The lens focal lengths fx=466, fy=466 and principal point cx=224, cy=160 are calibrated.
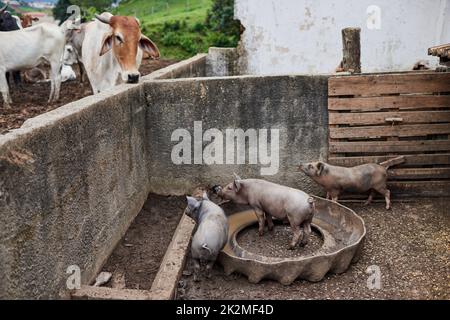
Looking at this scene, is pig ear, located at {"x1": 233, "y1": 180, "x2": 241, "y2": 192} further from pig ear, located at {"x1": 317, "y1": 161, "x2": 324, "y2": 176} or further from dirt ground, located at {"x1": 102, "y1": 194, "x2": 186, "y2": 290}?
pig ear, located at {"x1": 317, "y1": 161, "x2": 324, "y2": 176}

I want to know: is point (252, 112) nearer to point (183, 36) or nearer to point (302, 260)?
point (302, 260)

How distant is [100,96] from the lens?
4.92 meters

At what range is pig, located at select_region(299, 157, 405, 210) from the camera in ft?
19.0

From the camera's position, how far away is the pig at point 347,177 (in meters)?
5.80

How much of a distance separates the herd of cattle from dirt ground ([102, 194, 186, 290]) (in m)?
1.72

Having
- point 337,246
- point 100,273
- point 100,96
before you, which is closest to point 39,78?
point 100,96

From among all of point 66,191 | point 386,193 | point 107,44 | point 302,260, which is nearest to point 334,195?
point 386,193

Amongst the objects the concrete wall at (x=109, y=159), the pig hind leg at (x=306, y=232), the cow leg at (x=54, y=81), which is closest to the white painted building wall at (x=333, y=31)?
the concrete wall at (x=109, y=159)

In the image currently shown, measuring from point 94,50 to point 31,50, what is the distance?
5.69 ft

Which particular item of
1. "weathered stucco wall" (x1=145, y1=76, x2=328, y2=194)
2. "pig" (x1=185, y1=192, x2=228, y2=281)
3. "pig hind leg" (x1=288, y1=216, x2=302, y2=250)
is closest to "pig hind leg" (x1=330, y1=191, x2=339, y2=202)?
"weathered stucco wall" (x1=145, y1=76, x2=328, y2=194)

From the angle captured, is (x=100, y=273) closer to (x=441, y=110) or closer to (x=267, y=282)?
(x=267, y=282)

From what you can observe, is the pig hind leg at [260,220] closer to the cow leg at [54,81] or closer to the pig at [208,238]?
the pig at [208,238]

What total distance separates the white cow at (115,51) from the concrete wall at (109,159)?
0.45 m

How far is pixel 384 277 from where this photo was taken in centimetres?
450
